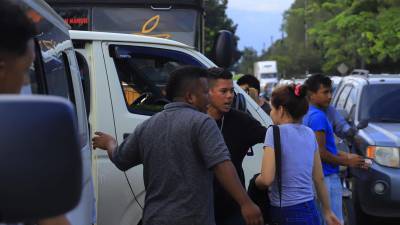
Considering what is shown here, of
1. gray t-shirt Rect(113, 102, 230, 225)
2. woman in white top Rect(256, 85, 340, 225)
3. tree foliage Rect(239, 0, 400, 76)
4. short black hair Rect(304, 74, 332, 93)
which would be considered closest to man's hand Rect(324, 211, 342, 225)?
woman in white top Rect(256, 85, 340, 225)

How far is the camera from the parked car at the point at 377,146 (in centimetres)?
670

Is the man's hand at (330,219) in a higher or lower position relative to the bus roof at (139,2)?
lower

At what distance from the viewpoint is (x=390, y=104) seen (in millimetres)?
7941

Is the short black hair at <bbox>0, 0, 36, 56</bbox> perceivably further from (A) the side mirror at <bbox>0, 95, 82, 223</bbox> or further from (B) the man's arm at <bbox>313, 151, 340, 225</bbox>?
(B) the man's arm at <bbox>313, 151, 340, 225</bbox>

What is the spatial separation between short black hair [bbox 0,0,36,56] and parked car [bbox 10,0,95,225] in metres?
0.69

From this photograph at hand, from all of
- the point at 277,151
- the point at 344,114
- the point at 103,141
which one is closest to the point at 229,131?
the point at 277,151

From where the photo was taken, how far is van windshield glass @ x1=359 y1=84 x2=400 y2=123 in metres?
7.76

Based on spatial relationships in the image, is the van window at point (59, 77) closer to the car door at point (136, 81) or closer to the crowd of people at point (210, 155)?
the crowd of people at point (210, 155)

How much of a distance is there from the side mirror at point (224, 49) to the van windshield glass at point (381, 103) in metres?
1.82

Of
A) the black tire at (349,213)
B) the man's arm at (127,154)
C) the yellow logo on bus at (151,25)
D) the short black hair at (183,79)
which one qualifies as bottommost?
the black tire at (349,213)

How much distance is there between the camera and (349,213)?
7562 millimetres

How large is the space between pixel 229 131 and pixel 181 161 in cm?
88

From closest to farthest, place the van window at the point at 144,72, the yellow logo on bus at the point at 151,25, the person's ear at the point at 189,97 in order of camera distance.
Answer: the person's ear at the point at 189,97 < the van window at the point at 144,72 < the yellow logo on bus at the point at 151,25

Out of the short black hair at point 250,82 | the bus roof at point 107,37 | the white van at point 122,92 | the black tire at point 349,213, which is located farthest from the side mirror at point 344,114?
the bus roof at point 107,37
